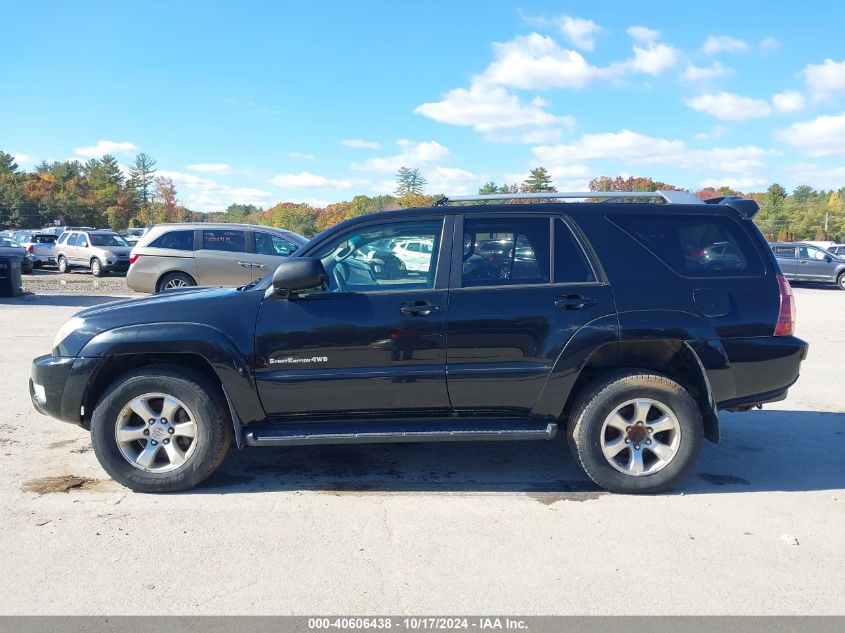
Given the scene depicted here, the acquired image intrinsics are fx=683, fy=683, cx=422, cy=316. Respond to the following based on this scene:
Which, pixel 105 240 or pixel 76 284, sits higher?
pixel 105 240

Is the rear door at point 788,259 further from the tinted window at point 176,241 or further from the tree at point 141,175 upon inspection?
the tree at point 141,175

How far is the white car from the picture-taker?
4.62m

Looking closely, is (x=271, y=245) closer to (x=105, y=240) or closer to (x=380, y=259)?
(x=380, y=259)

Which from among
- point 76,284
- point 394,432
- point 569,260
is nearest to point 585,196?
point 569,260

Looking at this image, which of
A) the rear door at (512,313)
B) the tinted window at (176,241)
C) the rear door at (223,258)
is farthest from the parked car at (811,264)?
the rear door at (512,313)

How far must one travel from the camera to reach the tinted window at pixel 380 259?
15.0 feet

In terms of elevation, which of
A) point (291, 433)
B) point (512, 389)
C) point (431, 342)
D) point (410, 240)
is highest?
point (410, 240)

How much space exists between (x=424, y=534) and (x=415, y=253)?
6.04 feet

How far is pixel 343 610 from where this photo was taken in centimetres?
315

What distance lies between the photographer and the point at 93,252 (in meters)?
24.0

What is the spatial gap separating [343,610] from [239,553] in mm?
838

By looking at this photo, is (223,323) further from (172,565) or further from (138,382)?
(172,565)
